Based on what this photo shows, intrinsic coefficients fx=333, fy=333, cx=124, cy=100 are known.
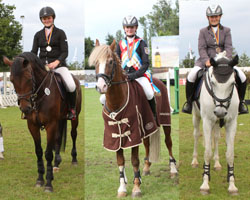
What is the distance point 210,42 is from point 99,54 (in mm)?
2478

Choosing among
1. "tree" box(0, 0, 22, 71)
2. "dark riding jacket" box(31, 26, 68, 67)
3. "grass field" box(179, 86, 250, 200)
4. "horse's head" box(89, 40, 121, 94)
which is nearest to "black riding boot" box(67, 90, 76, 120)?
"dark riding jacket" box(31, 26, 68, 67)

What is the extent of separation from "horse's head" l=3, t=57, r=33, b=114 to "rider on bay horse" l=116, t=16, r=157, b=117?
151 cm

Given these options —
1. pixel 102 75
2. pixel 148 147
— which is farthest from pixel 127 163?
pixel 102 75

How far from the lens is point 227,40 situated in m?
5.91

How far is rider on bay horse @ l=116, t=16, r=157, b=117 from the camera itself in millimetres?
5270

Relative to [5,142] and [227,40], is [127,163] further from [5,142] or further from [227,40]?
[5,142]

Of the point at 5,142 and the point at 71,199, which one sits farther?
the point at 5,142

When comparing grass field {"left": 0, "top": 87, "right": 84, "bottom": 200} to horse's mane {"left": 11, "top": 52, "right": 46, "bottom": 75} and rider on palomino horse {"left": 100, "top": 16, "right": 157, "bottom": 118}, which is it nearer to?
rider on palomino horse {"left": 100, "top": 16, "right": 157, "bottom": 118}

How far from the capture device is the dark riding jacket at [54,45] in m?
6.28

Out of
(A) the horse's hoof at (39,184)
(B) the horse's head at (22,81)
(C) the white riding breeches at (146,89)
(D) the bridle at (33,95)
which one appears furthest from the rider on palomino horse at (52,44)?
(A) the horse's hoof at (39,184)

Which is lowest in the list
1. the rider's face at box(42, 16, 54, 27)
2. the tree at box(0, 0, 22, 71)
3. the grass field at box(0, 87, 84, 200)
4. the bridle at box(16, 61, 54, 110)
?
the grass field at box(0, 87, 84, 200)

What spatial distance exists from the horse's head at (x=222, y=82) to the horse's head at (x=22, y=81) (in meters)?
2.83

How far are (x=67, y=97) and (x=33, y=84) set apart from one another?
4.50 feet

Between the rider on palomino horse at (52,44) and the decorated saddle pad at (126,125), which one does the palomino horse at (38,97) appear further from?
the decorated saddle pad at (126,125)
